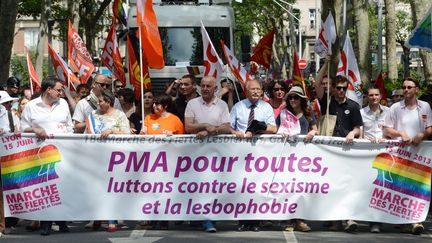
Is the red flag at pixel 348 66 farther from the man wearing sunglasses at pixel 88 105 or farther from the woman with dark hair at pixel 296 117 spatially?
the man wearing sunglasses at pixel 88 105

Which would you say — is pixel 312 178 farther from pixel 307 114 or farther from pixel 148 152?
pixel 148 152

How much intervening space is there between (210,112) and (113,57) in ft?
18.7

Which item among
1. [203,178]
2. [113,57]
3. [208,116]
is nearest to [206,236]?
[203,178]

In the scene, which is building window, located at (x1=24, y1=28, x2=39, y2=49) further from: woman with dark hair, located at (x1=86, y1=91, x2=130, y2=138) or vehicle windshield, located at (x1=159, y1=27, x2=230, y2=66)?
woman with dark hair, located at (x1=86, y1=91, x2=130, y2=138)

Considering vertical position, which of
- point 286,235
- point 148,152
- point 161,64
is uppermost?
point 161,64

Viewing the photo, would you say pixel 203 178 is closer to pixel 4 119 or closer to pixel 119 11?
pixel 4 119

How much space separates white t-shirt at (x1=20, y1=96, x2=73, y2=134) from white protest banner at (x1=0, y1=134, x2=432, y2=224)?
18cm

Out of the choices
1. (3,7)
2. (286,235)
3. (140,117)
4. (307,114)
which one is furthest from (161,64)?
(3,7)

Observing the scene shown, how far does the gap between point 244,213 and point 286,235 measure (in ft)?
1.93

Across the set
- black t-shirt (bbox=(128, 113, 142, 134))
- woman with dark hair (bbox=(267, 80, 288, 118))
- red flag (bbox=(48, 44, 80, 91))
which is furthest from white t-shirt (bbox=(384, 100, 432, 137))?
red flag (bbox=(48, 44, 80, 91))

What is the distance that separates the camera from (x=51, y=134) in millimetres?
12281

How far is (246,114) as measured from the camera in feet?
41.0

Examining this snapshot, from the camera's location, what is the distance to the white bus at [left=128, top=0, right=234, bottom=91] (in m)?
22.8

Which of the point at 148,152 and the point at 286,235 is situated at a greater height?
the point at 148,152
